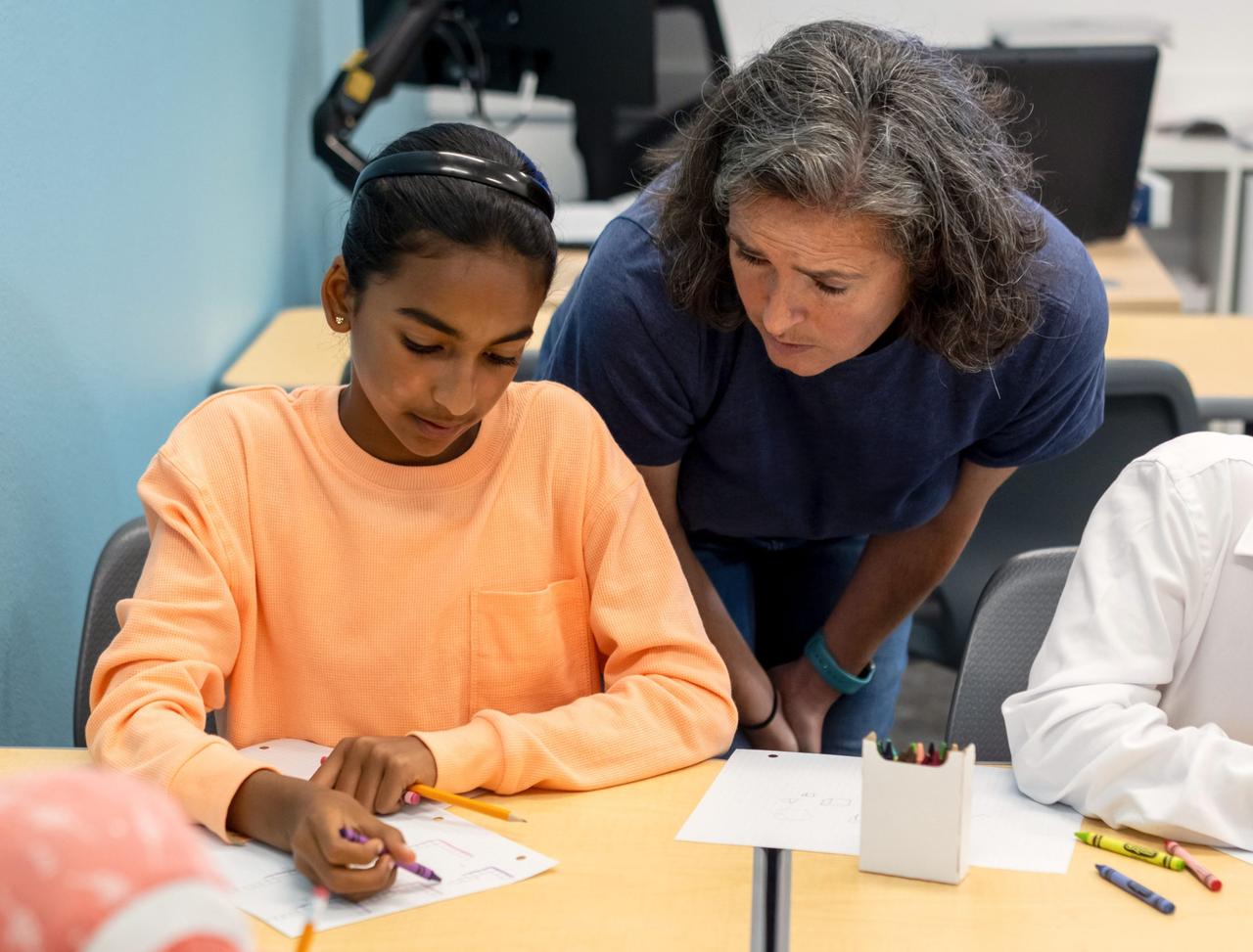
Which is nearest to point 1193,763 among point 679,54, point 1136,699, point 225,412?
point 1136,699

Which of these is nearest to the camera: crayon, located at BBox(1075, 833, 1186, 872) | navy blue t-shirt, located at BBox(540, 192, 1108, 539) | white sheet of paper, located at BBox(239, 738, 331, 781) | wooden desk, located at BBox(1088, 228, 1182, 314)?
crayon, located at BBox(1075, 833, 1186, 872)

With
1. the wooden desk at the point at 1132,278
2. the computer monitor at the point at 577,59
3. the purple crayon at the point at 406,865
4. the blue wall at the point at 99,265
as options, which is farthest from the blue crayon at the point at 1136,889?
the computer monitor at the point at 577,59

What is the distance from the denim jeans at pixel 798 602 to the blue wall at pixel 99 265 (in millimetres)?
720

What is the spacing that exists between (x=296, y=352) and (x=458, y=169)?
1.34 m

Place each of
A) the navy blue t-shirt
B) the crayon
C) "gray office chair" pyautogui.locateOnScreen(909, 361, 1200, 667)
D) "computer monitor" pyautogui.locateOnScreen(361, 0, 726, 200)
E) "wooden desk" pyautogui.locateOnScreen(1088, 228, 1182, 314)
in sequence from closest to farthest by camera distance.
Result: the crayon, the navy blue t-shirt, "gray office chair" pyautogui.locateOnScreen(909, 361, 1200, 667), "wooden desk" pyautogui.locateOnScreen(1088, 228, 1182, 314), "computer monitor" pyautogui.locateOnScreen(361, 0, 726, 200)

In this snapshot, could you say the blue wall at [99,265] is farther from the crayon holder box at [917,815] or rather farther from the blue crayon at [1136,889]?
the blue crayon at [1136,889]

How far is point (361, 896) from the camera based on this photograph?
0.97m

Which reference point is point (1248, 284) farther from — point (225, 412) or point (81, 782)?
point (81, 782)

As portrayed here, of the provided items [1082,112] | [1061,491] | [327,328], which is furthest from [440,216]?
[1082,112]

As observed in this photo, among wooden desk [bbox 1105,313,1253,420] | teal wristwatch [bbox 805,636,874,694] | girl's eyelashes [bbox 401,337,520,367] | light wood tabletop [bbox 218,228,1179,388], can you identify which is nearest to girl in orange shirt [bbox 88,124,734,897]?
girl's eyelashes [bbox 401,337,520,367]

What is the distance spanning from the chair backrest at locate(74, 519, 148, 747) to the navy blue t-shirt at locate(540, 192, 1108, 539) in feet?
1.54

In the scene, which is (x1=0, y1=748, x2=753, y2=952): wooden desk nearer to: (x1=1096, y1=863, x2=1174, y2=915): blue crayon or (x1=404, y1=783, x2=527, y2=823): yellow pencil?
(x1=404, y1=783, x2=527, y2=823): yellow pencil

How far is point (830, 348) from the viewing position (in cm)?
127

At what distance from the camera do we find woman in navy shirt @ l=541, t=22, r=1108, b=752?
1.20 meters
